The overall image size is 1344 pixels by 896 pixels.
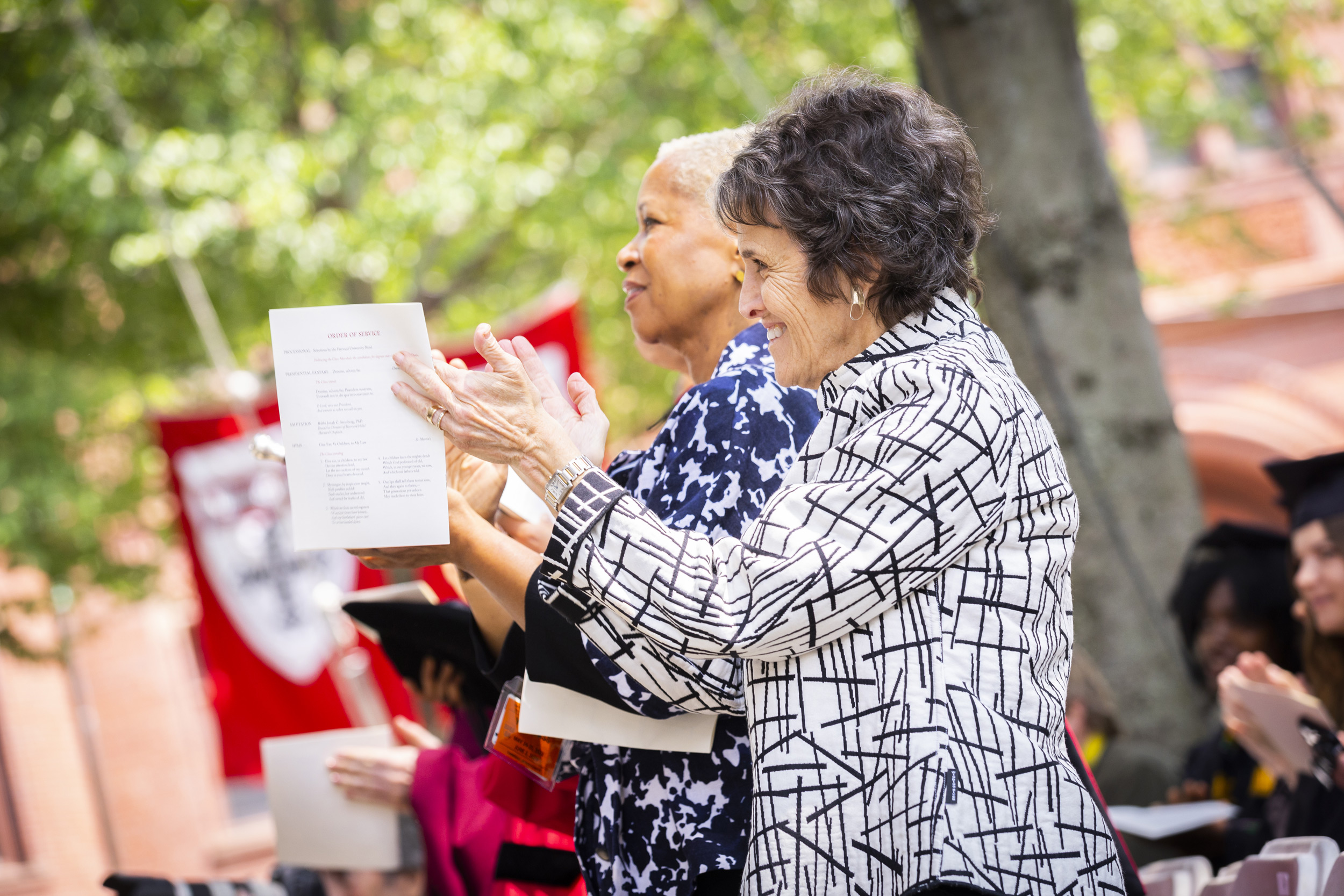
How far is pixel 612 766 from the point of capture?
206 centimetres

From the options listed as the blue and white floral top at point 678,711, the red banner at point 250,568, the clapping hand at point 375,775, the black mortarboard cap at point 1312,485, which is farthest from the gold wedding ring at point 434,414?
the red banner at point 250,568

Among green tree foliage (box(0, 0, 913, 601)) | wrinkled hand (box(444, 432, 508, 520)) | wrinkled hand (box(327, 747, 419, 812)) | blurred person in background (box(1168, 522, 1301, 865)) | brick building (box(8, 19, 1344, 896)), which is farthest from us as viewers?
brick building (box(8, 19, 1344, 896))

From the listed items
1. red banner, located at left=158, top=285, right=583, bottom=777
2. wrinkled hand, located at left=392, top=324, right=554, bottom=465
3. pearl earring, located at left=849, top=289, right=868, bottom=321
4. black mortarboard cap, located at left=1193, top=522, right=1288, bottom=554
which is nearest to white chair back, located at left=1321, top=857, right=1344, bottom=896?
pearl earring, located at left=849, top=289, right=868, bottom=321

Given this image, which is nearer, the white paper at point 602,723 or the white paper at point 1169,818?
the white paper at point 602,723

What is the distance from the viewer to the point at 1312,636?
3.17 metres

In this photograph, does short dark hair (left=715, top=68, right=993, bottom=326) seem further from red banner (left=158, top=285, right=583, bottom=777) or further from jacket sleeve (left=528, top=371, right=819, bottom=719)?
red banner (left=158, top=285, right=583, bottom=777)

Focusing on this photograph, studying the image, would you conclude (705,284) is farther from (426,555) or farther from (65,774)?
(65,774)

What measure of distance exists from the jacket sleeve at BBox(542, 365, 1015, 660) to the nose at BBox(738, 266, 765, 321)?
264mm

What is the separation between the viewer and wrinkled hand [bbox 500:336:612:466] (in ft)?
6.21

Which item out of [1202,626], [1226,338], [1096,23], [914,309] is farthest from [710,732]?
[1226,338]

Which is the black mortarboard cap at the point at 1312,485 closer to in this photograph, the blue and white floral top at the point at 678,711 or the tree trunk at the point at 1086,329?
the tree trunk at the point at 1086,329

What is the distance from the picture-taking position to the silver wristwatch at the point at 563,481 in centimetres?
171

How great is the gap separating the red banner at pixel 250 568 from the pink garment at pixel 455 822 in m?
3.53

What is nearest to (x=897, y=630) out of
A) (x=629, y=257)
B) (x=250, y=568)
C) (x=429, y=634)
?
(x=629, y=257)
